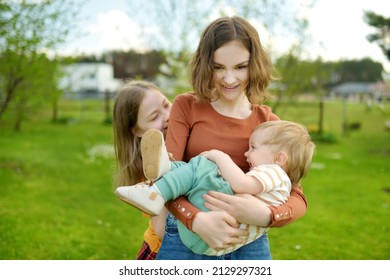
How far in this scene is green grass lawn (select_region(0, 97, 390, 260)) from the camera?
428 cm

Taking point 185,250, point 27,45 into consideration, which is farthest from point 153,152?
point 27,45

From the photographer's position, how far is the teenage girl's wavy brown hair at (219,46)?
1756 millimetres

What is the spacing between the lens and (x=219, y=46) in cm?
175

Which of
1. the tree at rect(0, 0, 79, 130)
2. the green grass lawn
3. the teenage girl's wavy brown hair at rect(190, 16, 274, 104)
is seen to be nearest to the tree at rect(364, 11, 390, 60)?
the green grass lawn

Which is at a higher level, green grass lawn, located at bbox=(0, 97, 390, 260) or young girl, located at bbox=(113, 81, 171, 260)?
young girl, located at bbox=(113, 81, 171, 260)

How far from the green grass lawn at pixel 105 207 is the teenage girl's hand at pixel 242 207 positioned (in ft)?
3.51

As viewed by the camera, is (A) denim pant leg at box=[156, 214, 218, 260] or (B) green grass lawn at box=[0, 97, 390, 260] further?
(B) green grass lawn at box=[0, 97, 390, 260]

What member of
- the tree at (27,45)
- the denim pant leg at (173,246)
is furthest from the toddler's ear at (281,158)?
the tree at (27,45)

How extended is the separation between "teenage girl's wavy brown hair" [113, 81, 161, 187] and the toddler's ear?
59 cm

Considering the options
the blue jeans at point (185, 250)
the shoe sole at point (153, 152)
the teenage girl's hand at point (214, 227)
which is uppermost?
the shoe sole at point (153, 152)

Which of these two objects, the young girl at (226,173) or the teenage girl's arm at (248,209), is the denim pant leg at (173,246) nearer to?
the young girl at (226,173)

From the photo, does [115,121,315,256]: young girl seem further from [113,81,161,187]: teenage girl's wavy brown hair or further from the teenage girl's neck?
[113,81,161,187]: teenage girl's wavy brown hair
